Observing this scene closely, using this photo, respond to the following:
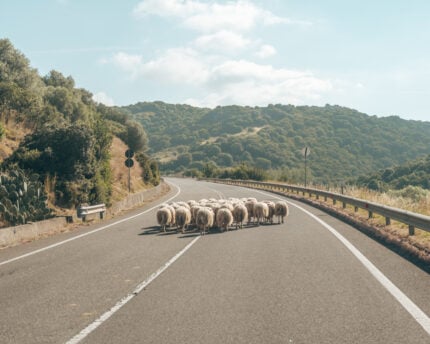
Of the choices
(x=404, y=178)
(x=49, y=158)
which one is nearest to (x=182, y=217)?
(x=49, y=158)

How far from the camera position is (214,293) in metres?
6.69

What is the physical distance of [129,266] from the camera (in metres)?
8.92

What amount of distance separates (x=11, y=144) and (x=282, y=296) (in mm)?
24935

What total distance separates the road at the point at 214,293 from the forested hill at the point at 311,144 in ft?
301

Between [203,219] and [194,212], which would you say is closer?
[203,219]

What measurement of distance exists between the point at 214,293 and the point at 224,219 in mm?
7535

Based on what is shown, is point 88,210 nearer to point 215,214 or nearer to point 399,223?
point 215,214

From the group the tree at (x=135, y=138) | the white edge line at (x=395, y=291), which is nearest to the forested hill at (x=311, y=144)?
the tree at (x=135, y=138)

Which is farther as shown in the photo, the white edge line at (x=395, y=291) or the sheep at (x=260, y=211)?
the sheep at (x=260, y=211)

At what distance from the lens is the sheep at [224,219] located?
→ 14211 mm

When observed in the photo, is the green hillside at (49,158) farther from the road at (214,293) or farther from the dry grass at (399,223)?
the dry grass at (399,223)

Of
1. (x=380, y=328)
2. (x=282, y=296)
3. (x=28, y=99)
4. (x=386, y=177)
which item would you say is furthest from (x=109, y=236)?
(x=386, y=177)

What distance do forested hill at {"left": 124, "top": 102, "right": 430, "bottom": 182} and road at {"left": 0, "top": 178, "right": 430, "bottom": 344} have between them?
301ft

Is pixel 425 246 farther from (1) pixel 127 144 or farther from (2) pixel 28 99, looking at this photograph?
(1) pixel 127 144
